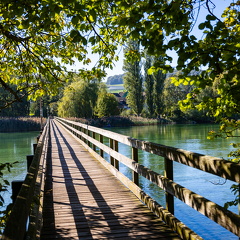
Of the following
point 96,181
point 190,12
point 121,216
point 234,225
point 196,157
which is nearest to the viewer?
point 234,225

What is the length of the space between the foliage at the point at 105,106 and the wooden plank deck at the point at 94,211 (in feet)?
195

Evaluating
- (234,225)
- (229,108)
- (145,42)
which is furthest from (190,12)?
(234,225)

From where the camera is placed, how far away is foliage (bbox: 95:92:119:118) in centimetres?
6706

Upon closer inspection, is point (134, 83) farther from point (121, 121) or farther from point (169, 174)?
point (169, 174)

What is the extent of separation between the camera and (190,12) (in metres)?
4.69

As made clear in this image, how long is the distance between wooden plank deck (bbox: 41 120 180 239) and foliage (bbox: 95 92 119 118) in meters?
59.4

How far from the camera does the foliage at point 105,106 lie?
6706 cm

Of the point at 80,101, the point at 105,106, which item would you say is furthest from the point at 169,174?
the point at 105,106

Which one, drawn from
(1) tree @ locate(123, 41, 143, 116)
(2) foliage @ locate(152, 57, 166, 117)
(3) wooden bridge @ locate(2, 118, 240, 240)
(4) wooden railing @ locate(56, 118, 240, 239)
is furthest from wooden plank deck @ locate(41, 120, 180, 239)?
(2) foliage @ locate(152, 57, 166, 117)

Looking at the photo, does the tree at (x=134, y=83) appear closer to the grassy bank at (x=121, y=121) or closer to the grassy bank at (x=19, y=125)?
the grassy bank at (x=121, y=121)

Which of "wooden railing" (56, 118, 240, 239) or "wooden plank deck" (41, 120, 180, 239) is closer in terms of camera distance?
"wooden railing" (56, 118, 240, 239)

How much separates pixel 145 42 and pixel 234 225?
272 cm

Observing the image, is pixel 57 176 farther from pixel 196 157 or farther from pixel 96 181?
pixel 196 157

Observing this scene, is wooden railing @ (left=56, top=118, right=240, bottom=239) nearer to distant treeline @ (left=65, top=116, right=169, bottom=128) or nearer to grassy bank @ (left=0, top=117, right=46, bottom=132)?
A: grassy bank @ (left=0, top=117, right=46, bottom=132)
